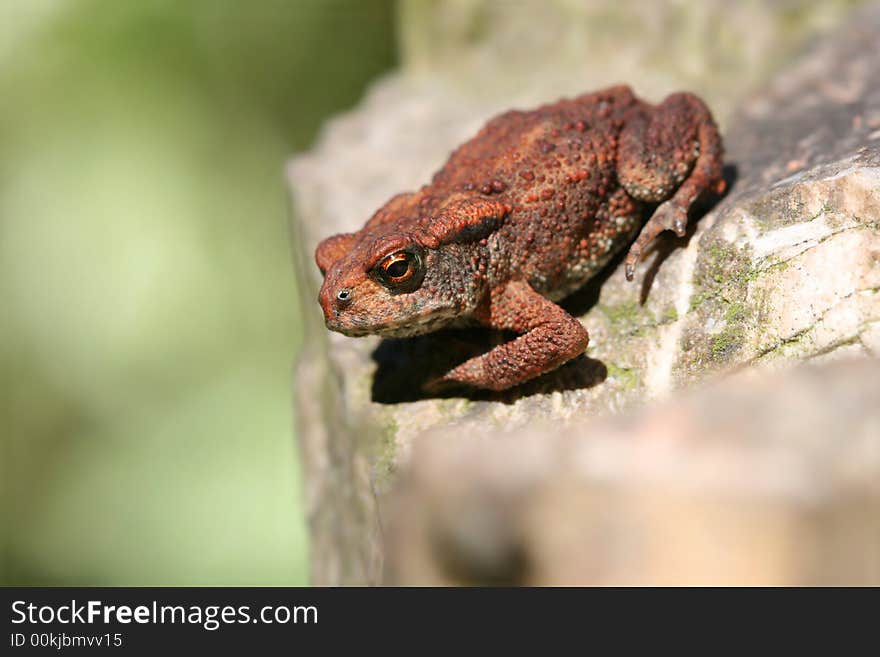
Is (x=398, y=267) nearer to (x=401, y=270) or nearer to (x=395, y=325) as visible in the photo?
(x=401, y=270)

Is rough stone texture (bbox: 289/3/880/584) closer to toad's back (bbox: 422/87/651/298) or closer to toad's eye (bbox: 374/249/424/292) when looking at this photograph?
toad's back (bbox: 422/87/651/298)

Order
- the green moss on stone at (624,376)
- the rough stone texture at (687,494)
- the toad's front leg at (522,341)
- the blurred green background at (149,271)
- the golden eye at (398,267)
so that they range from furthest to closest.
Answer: the blurred green background at (149,271)
the green moss on stone at (624,376)
the toad's front leg at (522,341)
the golden eye at (398,267)
the rough stone texture at (687,494)

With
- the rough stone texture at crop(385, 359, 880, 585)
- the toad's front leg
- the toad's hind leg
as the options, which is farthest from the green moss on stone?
the rough stone texture at crop(385, 359, 880, 585)

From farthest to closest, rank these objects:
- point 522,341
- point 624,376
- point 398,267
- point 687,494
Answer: point 624,376, point 522,341, point 398,267, point 687,494

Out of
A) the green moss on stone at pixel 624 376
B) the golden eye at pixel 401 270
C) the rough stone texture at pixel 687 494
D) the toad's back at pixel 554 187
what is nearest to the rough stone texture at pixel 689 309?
the green moss on stone at pixel 624 376

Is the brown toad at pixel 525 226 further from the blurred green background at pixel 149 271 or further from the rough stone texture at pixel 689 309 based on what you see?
the blurred green background at pixel 149 271

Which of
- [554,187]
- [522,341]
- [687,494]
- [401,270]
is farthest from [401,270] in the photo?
[687,494]
